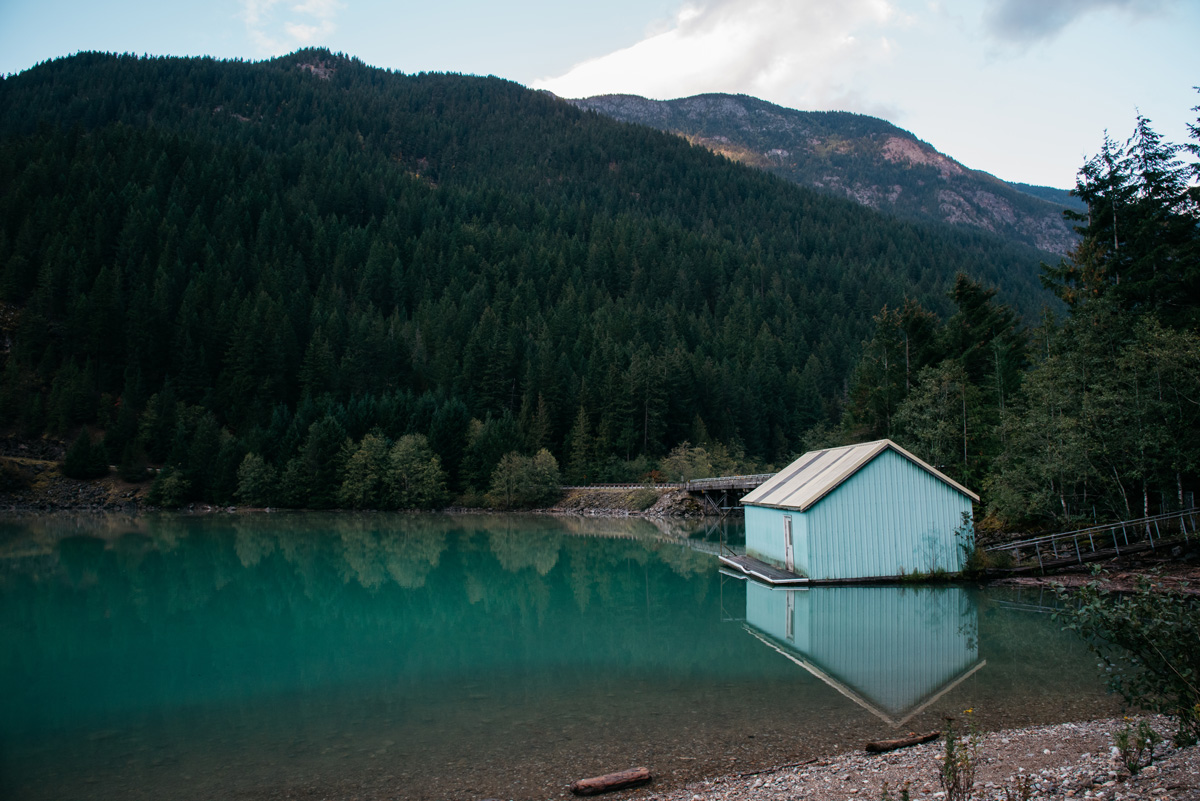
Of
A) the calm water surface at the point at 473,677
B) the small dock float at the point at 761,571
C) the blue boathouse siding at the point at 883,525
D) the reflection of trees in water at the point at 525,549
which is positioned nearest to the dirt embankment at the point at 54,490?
the reflection of trees in water at the point at 525,549

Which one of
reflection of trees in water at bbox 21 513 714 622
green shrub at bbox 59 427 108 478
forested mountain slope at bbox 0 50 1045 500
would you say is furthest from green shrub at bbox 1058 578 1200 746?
green shrub at bbox 59 427 108 478

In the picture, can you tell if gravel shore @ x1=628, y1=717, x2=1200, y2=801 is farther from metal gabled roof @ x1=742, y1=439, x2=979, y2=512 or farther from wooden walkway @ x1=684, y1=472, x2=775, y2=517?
wooden walkway @ x1=684, y1=472, x2=775, y2=517

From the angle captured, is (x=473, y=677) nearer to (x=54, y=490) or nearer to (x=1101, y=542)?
(x=1101, y=542)

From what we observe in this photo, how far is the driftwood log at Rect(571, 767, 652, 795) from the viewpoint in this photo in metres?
9.24

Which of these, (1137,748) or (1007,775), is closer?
(1137,748)

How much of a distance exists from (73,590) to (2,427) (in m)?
63.5

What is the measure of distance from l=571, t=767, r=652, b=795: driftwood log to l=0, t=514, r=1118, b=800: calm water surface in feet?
1.00

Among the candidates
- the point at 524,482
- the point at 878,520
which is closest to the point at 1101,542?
the point at 878,520

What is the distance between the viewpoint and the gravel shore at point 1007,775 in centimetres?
736

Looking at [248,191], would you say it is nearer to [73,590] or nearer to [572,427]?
[572,427]

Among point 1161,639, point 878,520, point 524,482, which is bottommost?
point 524,482

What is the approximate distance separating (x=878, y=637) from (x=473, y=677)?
9.64 meters

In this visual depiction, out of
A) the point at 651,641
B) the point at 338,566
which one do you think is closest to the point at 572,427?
the point at 338,566

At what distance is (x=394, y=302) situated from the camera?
11538 cm
